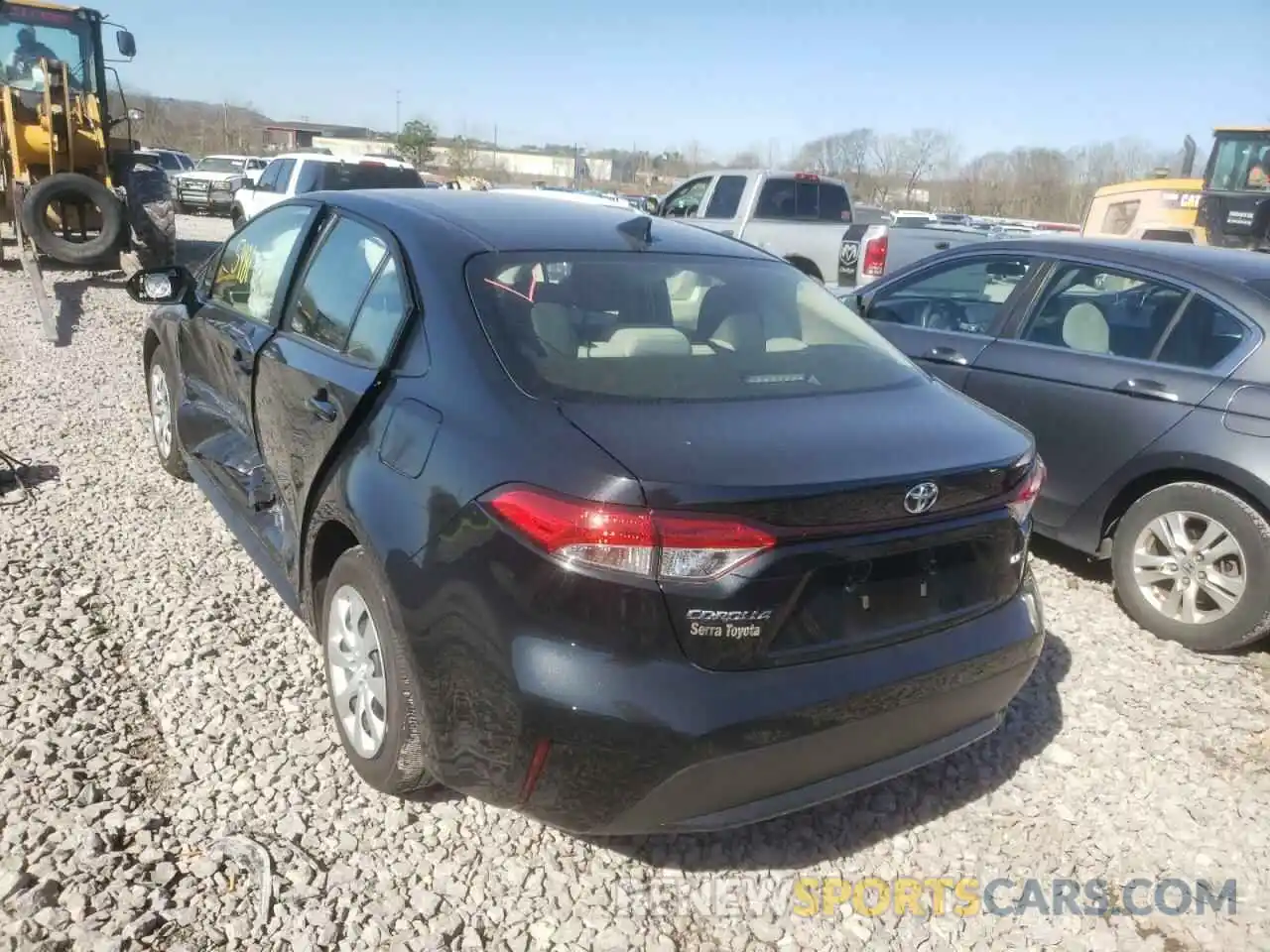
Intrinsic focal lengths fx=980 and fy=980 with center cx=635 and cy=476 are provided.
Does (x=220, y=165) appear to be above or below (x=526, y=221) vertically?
below

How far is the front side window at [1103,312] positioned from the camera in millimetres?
4391

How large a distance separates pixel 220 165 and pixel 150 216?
2124cm

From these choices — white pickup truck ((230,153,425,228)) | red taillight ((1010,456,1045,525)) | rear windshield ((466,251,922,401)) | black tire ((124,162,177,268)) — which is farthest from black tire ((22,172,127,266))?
red taillight ((1010,456,1045,525))

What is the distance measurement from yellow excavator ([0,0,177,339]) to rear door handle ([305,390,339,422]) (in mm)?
10466

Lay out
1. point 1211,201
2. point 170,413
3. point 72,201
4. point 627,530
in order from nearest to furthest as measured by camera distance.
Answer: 1. point 627,530
2. point 170,413
3. point 72,201
4. point 1211,201

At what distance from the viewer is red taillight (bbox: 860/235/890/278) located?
11523 millimetres

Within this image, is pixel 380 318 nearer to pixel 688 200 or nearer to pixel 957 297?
pixel 957 297

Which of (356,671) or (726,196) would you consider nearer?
(356,671)

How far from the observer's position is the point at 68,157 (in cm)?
1226

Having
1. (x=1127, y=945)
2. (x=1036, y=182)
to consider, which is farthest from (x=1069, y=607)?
(x=1036, y=182)

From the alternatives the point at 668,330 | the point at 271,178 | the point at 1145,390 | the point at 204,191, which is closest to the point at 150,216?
the point at 271,178

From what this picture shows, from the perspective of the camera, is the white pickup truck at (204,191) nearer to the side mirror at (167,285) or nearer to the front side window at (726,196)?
the front side window at (726,196)

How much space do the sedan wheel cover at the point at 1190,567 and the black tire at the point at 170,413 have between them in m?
4.39

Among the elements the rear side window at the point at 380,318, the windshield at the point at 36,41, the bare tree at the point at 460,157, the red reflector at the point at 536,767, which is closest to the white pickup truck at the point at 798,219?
the windshield at the point at 36,41
